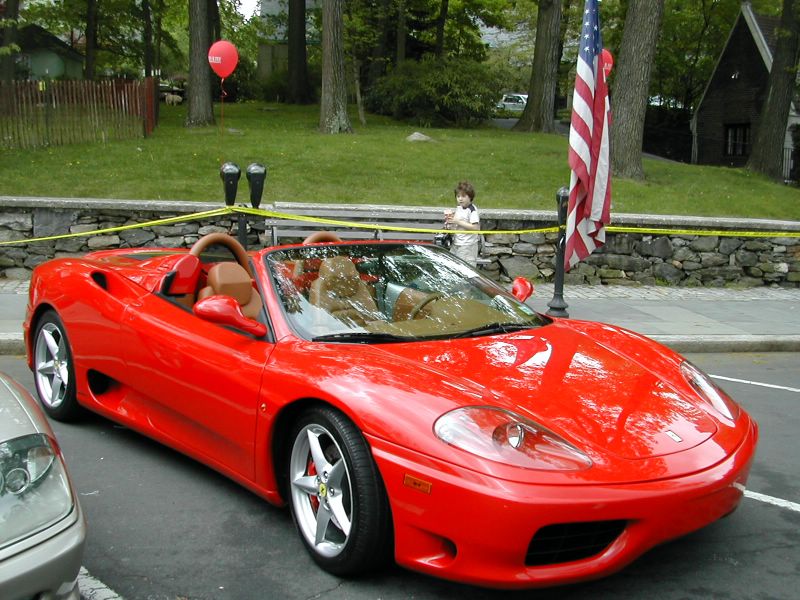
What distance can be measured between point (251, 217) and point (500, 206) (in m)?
4.16

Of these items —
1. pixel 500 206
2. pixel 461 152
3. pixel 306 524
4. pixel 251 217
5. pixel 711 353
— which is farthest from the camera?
pixel 461 152

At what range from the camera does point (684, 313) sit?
10.1 m

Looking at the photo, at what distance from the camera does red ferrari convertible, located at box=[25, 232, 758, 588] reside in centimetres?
296

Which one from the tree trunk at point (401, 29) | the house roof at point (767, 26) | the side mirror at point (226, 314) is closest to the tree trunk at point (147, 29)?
the tree trunk at point (401, 29)

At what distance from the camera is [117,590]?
10.7 ft

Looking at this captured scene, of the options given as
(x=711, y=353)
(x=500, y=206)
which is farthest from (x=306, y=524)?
(x=500, y=206)

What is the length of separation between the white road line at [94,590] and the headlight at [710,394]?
2.59 m

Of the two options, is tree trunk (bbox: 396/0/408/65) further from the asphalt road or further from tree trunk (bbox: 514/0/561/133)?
the asphalt road

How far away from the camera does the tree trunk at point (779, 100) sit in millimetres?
21984

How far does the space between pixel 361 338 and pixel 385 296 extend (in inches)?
19.8

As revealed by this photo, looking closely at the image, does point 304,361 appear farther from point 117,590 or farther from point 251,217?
point 251,217

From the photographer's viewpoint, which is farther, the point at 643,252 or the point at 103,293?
the point at 643,252

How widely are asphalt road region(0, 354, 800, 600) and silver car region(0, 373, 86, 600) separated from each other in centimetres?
76

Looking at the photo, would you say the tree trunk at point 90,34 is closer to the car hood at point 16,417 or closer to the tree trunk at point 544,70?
the tree trunk at point 544,70
